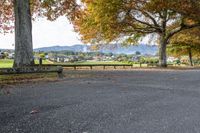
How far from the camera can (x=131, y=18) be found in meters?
37.9

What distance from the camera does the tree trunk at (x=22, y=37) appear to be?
20597mm

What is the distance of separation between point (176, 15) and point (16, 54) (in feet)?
71.4

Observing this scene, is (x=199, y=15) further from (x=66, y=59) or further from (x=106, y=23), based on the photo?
(x=66, y=59)

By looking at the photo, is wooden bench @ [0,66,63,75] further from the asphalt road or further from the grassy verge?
the asphalt road

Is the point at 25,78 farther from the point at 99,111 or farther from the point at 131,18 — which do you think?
the point at 131,18

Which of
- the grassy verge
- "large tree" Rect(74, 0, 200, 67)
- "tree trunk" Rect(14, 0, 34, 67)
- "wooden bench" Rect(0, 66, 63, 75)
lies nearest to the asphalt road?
"wooden bench" Rect(0, 66, 63, 75)

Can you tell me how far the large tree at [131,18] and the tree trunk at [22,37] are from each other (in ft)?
49.4

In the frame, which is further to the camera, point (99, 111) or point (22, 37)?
point (22, 37)

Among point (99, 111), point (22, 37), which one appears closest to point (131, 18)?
point (22, 37)

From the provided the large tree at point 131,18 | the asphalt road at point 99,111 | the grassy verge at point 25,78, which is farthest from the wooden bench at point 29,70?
the large tree at point 131,18

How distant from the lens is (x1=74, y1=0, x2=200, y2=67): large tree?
115ft

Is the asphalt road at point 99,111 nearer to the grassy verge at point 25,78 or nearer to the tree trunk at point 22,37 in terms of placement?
the grassy verge at point 25,78

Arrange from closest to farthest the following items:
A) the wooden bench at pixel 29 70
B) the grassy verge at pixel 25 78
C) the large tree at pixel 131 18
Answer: the wooden bench at pixel 29 70 < the grassy verge at pixel 25 78 < the large tree at pixel 131 18

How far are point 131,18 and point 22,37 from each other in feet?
61.9
